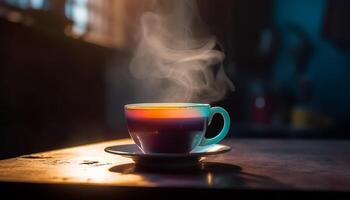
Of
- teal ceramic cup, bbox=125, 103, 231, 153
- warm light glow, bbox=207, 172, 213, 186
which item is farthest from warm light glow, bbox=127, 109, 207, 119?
warm light glow, bbox=207, 172, 213, 186

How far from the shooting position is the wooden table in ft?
2.12

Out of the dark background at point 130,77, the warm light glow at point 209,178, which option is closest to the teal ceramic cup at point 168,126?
the warm light glow at point 209,178

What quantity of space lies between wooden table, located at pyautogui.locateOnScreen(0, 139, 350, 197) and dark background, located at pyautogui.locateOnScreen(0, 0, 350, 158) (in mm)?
1156

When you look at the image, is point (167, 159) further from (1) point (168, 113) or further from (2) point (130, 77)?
(2) point (130, 77)

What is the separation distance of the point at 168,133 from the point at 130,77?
9.17 feet

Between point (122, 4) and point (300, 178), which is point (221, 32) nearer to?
point (122, 4)

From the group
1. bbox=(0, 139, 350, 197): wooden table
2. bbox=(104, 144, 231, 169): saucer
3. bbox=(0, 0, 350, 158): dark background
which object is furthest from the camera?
bbox=(0, 0, 350, 158): dark background

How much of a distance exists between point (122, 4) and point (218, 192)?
3.18 m

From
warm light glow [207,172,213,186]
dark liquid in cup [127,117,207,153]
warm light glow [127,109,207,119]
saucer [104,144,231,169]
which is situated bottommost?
warm light glow [207,172,213,186]

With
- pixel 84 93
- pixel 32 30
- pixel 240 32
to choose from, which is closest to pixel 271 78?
pixel 240 32

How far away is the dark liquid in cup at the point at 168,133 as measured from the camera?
86 centimetres

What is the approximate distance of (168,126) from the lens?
86cm

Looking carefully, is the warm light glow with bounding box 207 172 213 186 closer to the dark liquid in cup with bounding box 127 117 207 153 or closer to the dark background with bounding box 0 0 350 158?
the dark liquid in cup with bounding box 127 117 207 153

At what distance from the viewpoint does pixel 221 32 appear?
3145 millimetres
